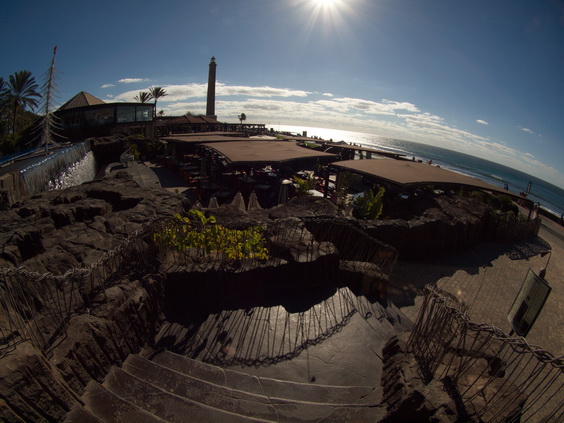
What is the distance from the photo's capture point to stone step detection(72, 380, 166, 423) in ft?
8.63

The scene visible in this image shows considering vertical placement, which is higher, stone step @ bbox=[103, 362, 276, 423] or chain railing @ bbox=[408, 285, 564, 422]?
chain railing @ bbox=[408, 285, 564, 422]

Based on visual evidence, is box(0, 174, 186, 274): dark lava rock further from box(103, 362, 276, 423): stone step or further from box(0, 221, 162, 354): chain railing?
box(103, 362, 276, 423): stone step

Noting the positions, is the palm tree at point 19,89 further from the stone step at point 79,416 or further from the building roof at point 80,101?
the stone step at point 79,416

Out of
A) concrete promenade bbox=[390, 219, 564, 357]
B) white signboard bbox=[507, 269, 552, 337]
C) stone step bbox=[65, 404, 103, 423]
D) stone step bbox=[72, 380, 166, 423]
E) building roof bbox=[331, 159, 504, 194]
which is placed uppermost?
building roof bbox=[331, 159, 504, 194]

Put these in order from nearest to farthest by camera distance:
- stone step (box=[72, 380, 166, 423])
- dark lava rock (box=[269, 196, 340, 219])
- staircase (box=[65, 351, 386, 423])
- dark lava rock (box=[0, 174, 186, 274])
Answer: stone step (box=[72, 380, 166, 423]) < staircase (box=[65, 351, 386, 423]) < dark lava rock (box=[0, 174, 186, 274]) < dark lava rock (box=[269, 196, 340, 219])

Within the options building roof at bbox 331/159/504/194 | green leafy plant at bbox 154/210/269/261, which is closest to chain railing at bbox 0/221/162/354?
green leafy plant at bbox 154/210/269/261

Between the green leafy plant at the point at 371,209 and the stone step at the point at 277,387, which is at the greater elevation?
the green leafy plant at the point at 371,209

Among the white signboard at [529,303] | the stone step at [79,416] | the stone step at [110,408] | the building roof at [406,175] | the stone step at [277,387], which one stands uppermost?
the building roof at [406,175]

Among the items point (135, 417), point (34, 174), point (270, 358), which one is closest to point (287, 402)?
point (270, 358)

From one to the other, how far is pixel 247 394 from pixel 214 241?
264cm

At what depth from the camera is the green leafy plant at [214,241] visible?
513 centimetres

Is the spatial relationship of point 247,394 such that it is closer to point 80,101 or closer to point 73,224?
→ point 73,224

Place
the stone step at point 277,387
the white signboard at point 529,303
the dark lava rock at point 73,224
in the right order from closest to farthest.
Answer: the stone step at point 277,387
the white signboard at point 529,303
the dark lava rock at point 73,224

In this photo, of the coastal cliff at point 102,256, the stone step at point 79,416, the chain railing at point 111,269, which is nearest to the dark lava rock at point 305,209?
the coastal cliff at point 102,256
